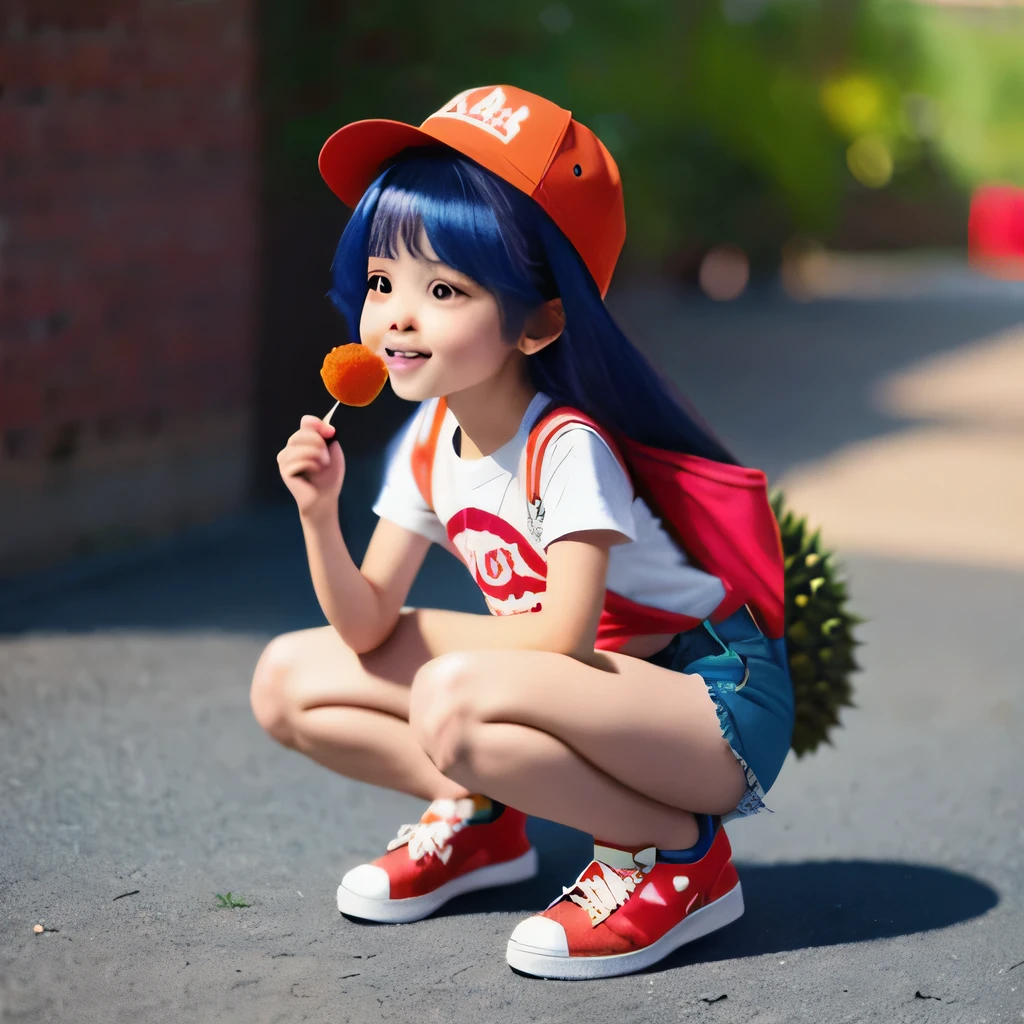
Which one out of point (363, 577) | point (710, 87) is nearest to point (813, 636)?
point (363, 577)

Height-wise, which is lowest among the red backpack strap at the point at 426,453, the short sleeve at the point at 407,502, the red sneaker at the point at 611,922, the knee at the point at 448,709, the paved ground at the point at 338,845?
the paved ground at the point at 338,845

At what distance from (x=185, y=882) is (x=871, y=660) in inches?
109

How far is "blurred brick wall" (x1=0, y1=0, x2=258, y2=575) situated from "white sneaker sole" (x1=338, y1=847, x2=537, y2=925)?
3157 millimetres

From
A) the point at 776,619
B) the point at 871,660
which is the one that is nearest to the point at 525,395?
the point at 776,619

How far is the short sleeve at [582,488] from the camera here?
269 centimetres

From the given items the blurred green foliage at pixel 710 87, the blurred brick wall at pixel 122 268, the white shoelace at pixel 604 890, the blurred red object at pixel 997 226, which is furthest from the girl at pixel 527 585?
the blurred red object at pixel 997 226

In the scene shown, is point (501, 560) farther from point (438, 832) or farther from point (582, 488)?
point (438, 832)

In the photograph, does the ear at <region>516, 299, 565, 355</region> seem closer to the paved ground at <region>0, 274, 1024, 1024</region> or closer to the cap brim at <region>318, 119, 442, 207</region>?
the cap brim at <region>318, 119, 442, 207</region>

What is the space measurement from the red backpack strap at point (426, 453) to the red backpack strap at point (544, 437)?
27cm

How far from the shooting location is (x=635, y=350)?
2857 millimetres

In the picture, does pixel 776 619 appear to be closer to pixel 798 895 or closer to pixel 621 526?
pixel 621 526

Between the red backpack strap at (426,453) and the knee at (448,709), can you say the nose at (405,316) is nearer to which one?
the red backpack strap at (426,453)

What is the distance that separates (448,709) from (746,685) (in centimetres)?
58

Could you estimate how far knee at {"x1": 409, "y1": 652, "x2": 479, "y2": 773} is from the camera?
265 cm
